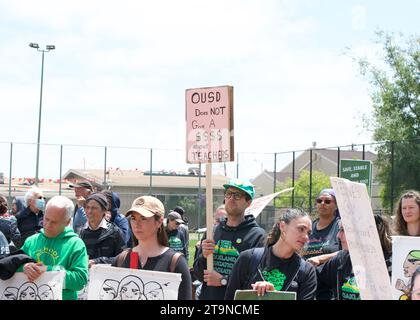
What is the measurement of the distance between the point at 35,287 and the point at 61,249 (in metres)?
0.35

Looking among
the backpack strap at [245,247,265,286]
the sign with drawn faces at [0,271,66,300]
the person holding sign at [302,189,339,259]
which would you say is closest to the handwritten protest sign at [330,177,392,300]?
the backpack strap at [245,247,265,286]

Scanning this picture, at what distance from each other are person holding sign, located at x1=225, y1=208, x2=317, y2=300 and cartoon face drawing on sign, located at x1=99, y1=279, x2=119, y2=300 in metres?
0.74

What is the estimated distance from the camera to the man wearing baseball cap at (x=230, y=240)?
5.75 m

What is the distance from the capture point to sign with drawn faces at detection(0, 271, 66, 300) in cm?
493

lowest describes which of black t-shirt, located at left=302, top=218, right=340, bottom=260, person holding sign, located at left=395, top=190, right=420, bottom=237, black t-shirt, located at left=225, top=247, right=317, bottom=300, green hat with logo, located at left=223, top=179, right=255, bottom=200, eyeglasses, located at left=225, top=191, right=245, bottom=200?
black t-shirt, located at left=225, top=247, right=317, bottom=300

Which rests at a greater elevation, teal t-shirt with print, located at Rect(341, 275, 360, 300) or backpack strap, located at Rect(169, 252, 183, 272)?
backpack strap, located at Rect(169, 252, 183, 272)

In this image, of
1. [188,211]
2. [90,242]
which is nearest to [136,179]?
[188,211]

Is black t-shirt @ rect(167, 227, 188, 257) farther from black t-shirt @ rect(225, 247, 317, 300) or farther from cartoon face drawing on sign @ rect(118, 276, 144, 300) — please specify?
cartoon face drawing on sign @ rect(118, 276, 144, 300)

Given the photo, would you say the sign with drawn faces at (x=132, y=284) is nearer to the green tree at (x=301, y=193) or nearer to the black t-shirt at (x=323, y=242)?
the black t-shirt at (x=323, y=242)

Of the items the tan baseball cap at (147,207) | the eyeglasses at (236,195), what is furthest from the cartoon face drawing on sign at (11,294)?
the eyeglasses at (236,195)

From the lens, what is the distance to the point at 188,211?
1121 inches

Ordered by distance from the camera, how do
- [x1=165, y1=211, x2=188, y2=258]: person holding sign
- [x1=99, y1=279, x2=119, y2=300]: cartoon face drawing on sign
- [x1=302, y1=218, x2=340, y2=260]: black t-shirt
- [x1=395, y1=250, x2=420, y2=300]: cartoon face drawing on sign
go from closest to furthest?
[x1=99, y1=279, x2=119, y2=300]: cartoon face drawing on sign
[x1=395, y1=250, x2=420, y2=300]: cartoon face drawing on sign
[x1=302, y1=218, x2=340, y2=260]: black t-shirt
[x1=165, y1=211, x2=188, y2=258]: person holding sign
